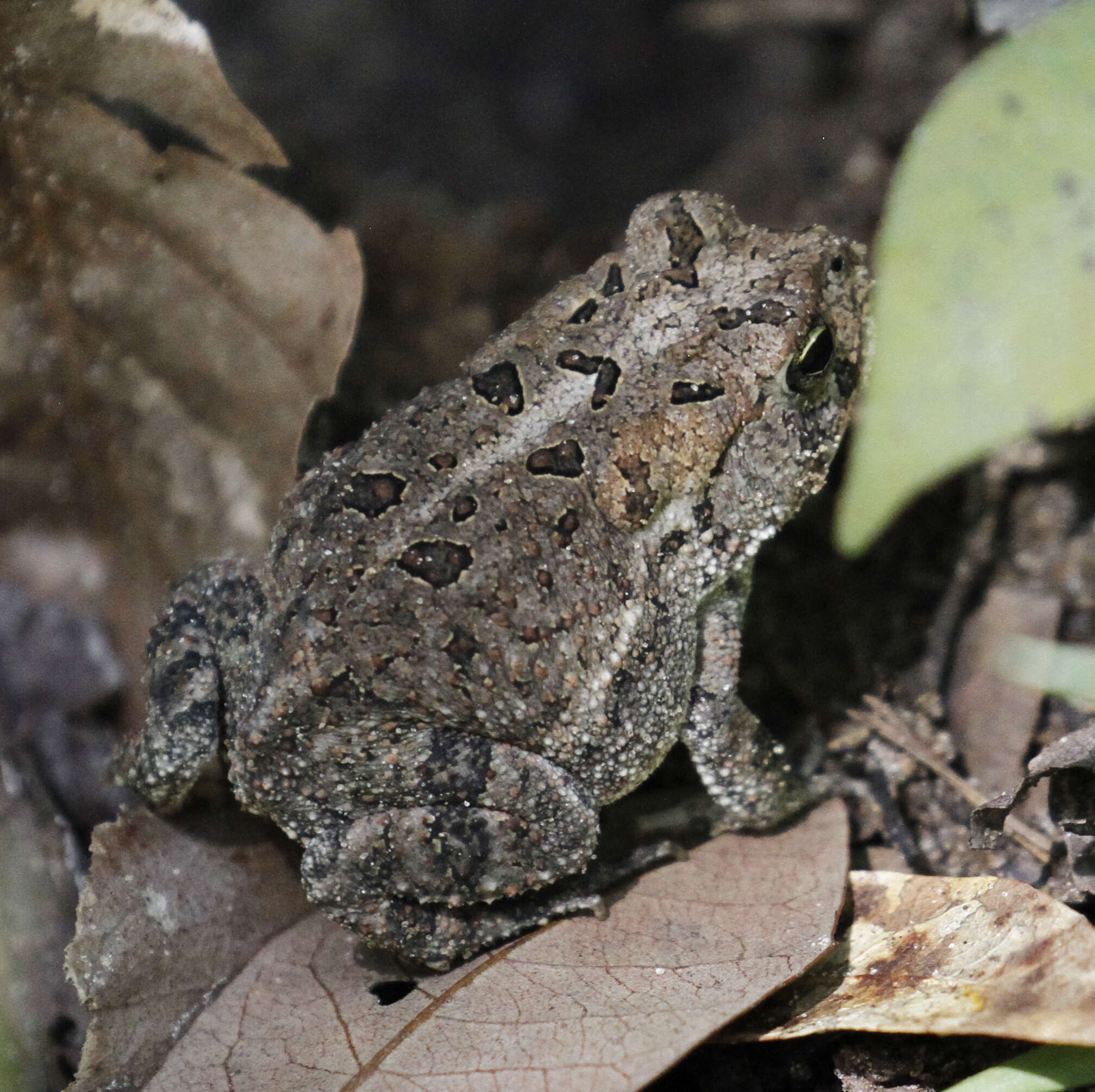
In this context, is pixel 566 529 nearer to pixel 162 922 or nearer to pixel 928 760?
pixel 928 760

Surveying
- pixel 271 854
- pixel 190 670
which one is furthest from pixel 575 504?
pixel 271 854

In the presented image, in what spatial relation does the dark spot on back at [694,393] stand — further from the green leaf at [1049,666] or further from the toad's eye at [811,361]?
the green leaf at [1049,666]

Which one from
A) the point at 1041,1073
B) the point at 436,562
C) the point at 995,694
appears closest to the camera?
the point at 1041,1073

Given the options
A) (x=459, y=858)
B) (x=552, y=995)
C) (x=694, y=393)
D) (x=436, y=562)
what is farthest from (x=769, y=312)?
(x=552, y=995)

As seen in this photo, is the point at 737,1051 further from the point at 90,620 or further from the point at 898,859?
the point at 90,620

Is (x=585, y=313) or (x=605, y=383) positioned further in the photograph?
(x=585, y=313)

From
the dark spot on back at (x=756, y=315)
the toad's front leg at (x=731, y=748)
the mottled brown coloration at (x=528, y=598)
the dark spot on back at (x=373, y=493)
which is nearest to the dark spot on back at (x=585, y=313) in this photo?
the mottled brown coloration at (x=528, y=598)

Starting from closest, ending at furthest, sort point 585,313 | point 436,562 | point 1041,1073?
point 1041,1073, point 436,562, point 585,313
